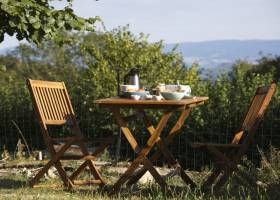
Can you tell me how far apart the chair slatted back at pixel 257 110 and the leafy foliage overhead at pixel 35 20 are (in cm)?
180

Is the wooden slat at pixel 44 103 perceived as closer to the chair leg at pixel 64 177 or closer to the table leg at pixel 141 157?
the chair leg at pixel 64 177

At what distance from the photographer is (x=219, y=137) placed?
886 centimetres

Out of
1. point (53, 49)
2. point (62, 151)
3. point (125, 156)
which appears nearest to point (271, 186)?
point (62, 151)

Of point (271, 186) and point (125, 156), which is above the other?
point (271, 186)

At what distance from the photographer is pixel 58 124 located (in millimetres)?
6098

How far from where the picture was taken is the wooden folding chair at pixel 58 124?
18.9 feet

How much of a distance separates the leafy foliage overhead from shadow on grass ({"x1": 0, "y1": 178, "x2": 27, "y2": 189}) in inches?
62.2

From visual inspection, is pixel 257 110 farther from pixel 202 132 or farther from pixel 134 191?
pixel 202 132

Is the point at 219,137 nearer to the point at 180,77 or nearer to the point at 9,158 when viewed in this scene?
the point at 180,77

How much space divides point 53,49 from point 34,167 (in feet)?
113

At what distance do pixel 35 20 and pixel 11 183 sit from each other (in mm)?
2109

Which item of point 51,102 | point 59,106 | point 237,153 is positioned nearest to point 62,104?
point 59,106

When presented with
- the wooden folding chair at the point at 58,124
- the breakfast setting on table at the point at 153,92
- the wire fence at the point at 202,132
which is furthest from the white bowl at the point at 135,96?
the wire fence at the point at 202,132

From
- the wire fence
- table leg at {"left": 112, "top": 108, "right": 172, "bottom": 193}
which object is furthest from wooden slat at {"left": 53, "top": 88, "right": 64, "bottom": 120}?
the wire fence
